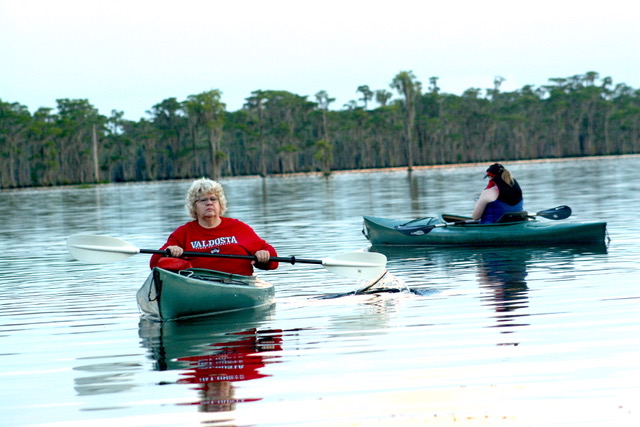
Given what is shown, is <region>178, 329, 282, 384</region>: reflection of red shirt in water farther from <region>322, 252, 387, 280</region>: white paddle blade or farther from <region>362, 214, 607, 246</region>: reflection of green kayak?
<region>362, 214, 607, 246</region>: reflection of green kayak

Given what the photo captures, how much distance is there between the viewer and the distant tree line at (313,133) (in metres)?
110

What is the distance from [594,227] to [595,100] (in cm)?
13584

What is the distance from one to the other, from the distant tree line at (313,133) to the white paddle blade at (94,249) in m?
89.3

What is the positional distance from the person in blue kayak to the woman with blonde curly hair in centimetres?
586

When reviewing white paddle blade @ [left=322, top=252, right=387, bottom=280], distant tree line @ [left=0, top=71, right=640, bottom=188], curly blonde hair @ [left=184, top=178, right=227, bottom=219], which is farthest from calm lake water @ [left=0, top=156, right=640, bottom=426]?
distant tree line @ [left=0, top=71, right=640, bottom=188]

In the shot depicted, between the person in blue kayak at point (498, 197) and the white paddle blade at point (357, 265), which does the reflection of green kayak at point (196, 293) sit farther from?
the person in blue kayak at point (498, 197)

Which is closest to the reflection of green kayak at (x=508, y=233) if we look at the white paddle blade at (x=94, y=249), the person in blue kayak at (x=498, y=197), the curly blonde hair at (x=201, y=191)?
the person in blue kayak at (x=498, y=197)

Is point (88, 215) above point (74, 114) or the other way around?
the other way around

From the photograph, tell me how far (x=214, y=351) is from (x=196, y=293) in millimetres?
1544

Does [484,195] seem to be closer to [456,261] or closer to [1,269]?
[456,261]

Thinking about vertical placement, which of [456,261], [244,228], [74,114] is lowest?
[456,261]

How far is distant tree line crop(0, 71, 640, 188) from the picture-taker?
11019cm

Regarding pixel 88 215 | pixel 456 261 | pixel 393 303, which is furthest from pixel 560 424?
pixel 88 215

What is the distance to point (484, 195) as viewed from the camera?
14.8 meters
